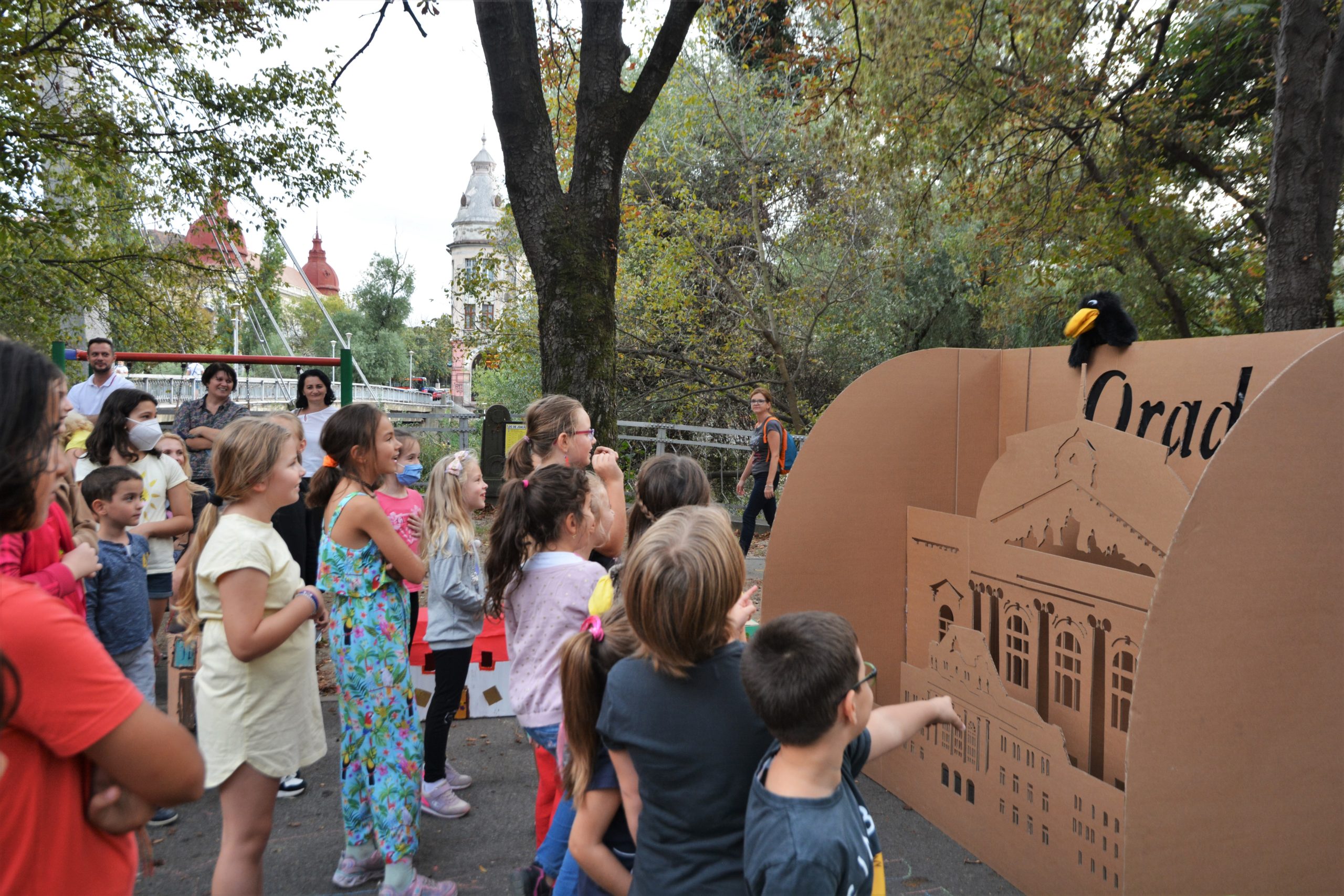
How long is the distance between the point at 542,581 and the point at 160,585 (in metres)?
2.79

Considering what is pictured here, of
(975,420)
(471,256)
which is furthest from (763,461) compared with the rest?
(471,256)

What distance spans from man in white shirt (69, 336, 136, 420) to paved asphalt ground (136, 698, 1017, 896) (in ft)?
11.3

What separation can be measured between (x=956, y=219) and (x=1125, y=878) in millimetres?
10615

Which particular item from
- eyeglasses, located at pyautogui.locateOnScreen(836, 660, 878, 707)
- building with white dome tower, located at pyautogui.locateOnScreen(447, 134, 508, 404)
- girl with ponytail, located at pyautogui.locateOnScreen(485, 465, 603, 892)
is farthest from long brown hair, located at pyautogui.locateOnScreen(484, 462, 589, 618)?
building with white dome tower, located at pyautogui.locateOnScreen(447, 134, 508, 404)

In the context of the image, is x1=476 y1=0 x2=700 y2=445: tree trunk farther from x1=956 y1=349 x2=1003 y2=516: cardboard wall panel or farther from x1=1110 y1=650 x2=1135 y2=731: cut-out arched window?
x1=1110 y1=650 x2=1135 y2=731: cut-out arched window

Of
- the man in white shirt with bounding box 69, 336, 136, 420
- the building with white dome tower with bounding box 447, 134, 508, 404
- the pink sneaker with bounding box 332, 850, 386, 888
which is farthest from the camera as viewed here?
the building with white dome tower with bounding box 447, 134, 508, 404

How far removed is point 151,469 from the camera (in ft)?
13.1

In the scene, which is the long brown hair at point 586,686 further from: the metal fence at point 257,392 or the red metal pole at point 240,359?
the metal fence at point 257,392

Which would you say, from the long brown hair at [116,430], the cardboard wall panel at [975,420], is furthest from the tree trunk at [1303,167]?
the long brown hair at [116,430]

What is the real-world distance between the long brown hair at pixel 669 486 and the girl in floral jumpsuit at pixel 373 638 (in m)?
0.77

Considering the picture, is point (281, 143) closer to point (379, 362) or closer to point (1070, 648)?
point (1070, 648)

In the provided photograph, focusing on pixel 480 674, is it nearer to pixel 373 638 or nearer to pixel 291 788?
pixel 291 788

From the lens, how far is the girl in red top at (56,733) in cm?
101

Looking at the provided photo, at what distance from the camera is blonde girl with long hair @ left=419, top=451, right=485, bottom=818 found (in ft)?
10.3
